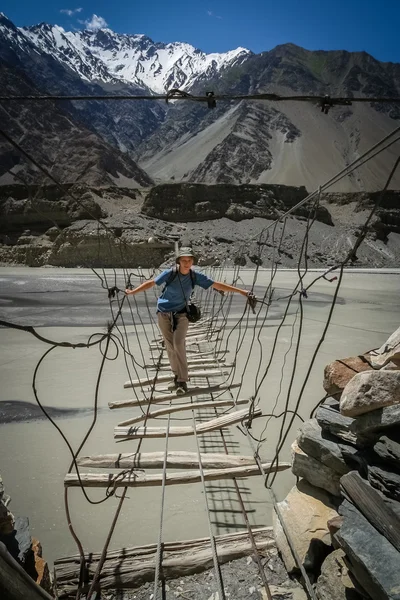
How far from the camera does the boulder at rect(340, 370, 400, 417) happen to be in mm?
1440

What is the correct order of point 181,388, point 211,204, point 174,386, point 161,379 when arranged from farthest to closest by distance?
point 211,204
point 161,379
point 174,386
point 181,388

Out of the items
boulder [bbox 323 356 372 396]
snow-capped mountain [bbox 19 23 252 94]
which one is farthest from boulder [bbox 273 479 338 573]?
snow-capped mountain [bbox 19 23 252 94]

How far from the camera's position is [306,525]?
1684 millimetres

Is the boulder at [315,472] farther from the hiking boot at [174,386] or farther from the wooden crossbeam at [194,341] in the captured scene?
the wooden crossbeam at [194,341]

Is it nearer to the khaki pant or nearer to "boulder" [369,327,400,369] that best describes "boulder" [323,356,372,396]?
"boulder" [369,327,400,369]

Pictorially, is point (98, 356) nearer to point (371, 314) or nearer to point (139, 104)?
point (371, 314)

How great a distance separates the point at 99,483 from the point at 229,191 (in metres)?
35.5

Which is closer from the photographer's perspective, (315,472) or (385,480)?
(385,480)

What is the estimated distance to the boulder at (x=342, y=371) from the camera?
1.90m

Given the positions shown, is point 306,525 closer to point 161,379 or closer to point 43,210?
point 161,379

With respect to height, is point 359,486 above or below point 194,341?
above

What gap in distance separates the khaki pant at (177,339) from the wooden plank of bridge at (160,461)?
1.14 metres

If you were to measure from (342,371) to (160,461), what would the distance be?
1070 mm

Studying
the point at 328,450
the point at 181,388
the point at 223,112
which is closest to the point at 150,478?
the point at 328,450
